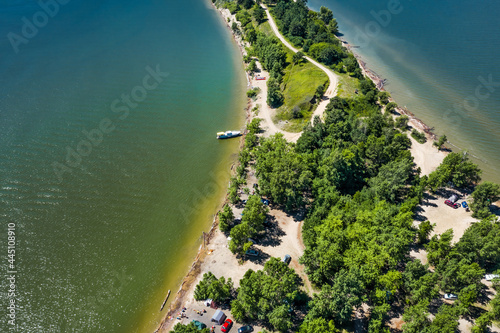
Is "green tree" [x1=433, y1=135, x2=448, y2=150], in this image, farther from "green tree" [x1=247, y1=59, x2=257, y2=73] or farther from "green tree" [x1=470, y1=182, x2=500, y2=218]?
"green tree" [x1=247, y1=59, x2=257, y2=73]

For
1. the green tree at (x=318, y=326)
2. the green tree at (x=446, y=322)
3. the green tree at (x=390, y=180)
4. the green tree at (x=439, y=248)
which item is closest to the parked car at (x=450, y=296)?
the green tree at (x=439, y=248)

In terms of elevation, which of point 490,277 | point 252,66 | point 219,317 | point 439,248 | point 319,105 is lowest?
point 219,317

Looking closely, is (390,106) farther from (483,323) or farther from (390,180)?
(483,323)

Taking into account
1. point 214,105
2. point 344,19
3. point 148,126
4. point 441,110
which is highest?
point 344,19

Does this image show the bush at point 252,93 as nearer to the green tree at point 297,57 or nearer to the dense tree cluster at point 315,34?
the green tree at point 297,57

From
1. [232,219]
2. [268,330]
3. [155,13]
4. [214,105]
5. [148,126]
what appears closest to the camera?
[268,330]

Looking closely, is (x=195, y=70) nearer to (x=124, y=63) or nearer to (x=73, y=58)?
(x=124, y=63)

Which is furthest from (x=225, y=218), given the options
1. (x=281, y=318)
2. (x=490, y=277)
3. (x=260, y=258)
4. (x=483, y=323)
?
(x=490, y=277)

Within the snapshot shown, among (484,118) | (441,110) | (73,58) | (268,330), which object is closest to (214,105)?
(73,58)
